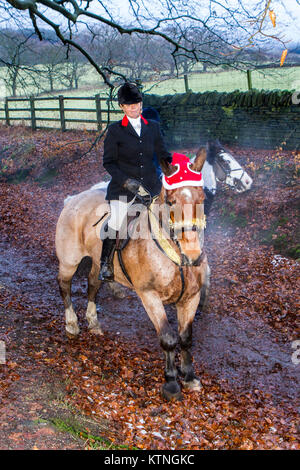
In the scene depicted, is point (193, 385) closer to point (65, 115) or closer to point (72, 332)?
point (72, 332)

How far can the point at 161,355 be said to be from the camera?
5.83 m

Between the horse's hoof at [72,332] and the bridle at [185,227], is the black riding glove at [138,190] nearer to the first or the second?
the bridle at [185,227]

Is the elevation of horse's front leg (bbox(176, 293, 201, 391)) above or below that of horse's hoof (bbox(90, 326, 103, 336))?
above

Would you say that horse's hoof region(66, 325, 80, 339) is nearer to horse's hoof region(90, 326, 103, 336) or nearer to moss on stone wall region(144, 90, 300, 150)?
horse's hoof region(90, 326, 103, 336)

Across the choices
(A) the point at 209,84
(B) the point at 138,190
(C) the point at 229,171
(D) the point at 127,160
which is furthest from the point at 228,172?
(A) the point at 209,84

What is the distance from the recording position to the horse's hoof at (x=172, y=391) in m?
4.73

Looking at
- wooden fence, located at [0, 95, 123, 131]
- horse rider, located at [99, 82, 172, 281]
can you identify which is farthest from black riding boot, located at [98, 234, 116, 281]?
wooden fence, located at [0, 95, 123, 131]

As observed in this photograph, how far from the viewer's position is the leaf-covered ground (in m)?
4.10

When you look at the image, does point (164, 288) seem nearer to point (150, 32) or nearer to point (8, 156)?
point (150, 32)

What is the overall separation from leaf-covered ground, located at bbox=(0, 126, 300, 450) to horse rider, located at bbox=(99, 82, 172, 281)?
4.71ft

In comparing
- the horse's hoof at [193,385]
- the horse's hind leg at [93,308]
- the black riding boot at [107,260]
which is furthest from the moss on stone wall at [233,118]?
the horse's hoof at [193,385]

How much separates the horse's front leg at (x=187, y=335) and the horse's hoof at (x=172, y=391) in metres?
0.24

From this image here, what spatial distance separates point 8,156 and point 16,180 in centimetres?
256

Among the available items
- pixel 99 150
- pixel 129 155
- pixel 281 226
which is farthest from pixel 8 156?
pixel 129 155
